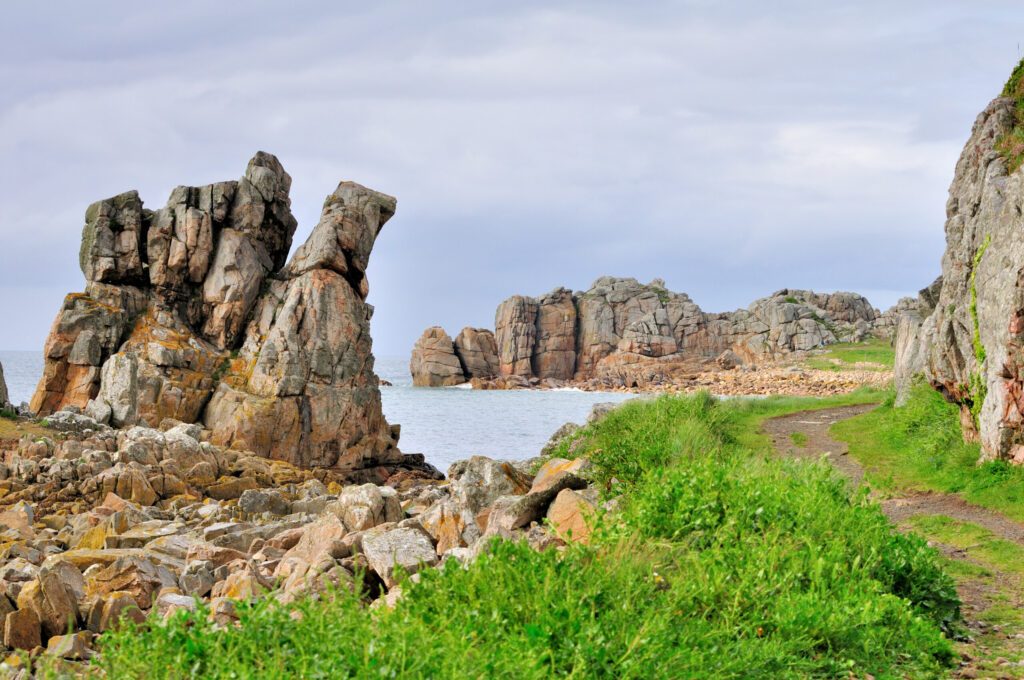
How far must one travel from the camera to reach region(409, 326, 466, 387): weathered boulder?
4921 inches

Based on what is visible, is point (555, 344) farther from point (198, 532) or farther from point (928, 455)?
point (198, 532)

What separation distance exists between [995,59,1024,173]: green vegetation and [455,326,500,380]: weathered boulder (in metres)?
108

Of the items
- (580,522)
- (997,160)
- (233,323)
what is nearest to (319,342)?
(233,323)

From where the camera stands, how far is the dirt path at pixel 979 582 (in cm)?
659

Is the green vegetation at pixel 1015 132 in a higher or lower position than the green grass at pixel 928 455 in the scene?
A: higher

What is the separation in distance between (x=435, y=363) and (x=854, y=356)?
6075 centimetres

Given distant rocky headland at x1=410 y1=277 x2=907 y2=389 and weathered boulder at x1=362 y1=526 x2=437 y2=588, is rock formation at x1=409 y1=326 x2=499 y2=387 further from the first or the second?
weathered boulder at x1=362 y1=526 x2=437 y2=588

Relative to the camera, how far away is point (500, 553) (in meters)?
6.02

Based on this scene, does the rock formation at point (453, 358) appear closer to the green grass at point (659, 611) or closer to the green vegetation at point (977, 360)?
the green vegetation at point (977, 360)

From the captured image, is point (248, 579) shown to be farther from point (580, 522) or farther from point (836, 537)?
point (836, 537)

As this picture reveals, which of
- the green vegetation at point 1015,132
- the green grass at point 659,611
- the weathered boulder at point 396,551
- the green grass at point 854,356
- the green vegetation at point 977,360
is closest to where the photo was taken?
the green grass at point 659,611

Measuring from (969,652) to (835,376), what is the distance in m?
85.5

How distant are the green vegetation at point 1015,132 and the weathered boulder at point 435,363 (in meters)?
106

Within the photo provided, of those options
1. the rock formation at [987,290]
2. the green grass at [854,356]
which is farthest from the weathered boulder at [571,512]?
the green grass at [854,356]
